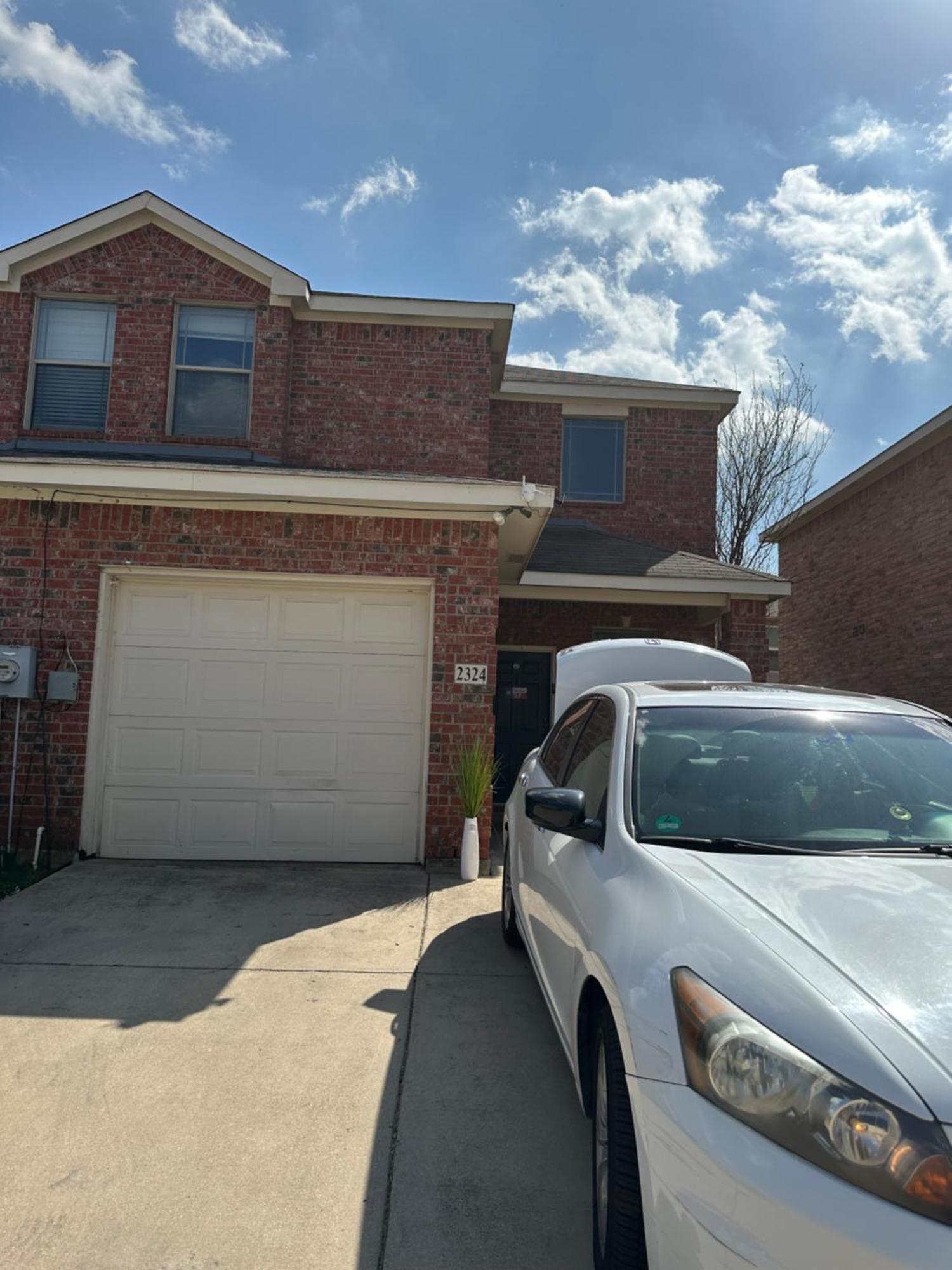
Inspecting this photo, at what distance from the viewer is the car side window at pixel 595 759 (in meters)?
3.07

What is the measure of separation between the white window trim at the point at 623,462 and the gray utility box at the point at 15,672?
7.83 m

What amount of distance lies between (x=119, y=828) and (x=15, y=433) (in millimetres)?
5060

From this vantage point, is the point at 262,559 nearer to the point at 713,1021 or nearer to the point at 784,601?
the point at 713,1021

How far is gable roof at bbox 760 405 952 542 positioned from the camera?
11.2 meters

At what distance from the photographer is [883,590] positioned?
12891mm

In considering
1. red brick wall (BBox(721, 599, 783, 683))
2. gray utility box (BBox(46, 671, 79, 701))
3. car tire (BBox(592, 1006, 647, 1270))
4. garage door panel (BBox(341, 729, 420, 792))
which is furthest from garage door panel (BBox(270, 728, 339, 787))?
red brick wall (BBox(721, 599, 783, 683))

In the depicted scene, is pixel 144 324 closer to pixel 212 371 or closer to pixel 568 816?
pixel 212 371

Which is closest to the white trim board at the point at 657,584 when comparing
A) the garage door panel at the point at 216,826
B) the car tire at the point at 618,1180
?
the garage door panel at the point at 216,826

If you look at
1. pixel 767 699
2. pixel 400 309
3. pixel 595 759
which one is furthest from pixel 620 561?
pixel 595 759

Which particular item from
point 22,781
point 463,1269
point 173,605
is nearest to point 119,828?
point 22,781

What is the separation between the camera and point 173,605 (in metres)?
7.00

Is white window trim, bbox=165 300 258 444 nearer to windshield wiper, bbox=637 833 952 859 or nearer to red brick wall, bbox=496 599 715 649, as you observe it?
red brick wall, bbox=496 599 715 649

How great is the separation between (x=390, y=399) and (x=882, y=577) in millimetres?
8275

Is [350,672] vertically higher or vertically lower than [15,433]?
lower
